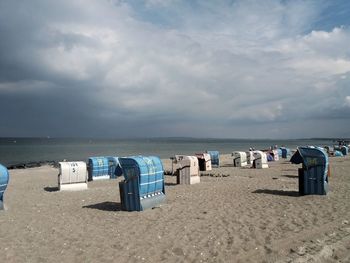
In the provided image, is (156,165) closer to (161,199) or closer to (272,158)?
(161,199)

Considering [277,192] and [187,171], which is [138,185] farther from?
[187,171]

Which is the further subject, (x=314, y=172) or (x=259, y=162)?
(x=259, y=162)

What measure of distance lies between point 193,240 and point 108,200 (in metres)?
7.07

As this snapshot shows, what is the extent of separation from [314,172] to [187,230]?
6.92m

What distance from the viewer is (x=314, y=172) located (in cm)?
1398

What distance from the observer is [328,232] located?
8539mm

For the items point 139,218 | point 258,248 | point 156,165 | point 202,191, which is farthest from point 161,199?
point 258,248

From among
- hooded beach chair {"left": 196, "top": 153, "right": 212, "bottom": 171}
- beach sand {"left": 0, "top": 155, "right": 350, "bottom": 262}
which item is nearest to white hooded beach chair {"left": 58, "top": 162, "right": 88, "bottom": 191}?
beach sand {"left": 0, "top": 155, "right": 350, "bottom": 262}

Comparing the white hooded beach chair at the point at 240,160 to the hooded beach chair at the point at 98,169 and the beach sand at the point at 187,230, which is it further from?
the beach sand at the point at 187,230

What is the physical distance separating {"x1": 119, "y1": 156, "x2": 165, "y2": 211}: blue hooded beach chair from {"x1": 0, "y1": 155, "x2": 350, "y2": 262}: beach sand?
15.8 inches

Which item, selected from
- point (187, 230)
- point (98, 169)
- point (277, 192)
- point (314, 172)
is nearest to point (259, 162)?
point (98, 169)

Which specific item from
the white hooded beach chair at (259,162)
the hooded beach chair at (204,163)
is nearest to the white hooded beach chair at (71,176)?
the hooded beach chair at (204,163)

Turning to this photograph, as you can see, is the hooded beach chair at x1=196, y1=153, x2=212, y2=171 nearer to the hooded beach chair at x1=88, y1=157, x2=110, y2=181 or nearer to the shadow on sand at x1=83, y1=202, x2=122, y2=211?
the hooded beach chair at x1=88, y1=157, x2=110, y2=181

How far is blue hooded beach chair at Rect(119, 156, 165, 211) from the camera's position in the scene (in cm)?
1195
